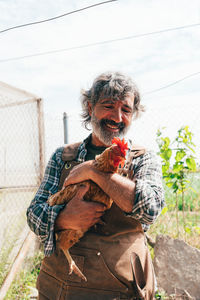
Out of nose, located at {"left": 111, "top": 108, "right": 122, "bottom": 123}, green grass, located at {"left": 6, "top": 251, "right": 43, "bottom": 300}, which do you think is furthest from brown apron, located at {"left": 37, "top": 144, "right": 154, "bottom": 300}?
green grass, located at {"left": 6, "top": 251, "right": 43, "bottom": 300}

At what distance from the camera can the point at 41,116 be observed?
4367 millimetres

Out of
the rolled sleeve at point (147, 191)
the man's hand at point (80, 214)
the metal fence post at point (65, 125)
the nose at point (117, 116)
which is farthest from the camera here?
the metal fence post at point (65, 125)

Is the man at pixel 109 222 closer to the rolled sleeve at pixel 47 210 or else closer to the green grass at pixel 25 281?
the rolled sleeve at pixel 47 210

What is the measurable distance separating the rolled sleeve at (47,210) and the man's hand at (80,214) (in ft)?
0.19

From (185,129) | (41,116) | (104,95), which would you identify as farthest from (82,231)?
(185,129)

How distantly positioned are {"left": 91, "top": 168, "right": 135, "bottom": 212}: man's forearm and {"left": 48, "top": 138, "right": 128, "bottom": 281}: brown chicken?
0.11 m

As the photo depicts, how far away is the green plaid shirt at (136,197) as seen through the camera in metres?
1.58

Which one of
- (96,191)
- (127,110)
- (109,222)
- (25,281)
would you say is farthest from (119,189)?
(25,281)

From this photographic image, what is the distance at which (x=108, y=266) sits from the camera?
1.75 m

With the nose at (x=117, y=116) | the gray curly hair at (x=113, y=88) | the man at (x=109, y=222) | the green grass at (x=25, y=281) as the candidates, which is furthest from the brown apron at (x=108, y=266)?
the green grass at (x=25, y=281)

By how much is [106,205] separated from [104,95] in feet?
2.54

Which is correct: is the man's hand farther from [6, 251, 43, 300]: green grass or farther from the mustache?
[6, 251, 43, 300]: green grass

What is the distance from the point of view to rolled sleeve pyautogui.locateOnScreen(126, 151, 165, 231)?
1562 mm

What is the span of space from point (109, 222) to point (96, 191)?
→ 0.22 m
